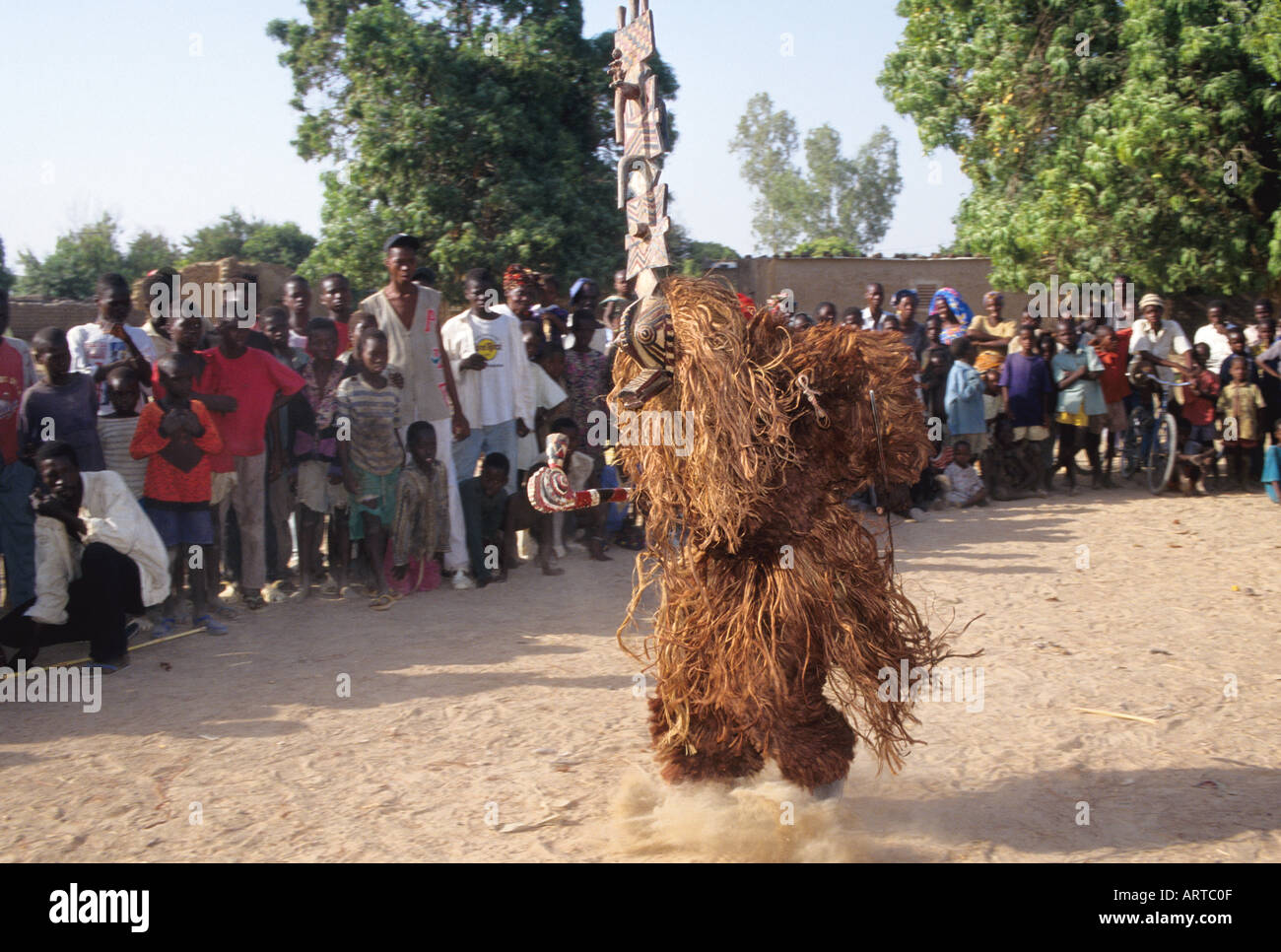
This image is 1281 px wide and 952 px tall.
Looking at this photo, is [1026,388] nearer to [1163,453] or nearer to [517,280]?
[1163,453]

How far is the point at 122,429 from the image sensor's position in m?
6.63

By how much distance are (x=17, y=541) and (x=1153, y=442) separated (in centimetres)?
976

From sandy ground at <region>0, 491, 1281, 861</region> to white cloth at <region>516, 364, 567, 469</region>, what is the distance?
1.36 metres

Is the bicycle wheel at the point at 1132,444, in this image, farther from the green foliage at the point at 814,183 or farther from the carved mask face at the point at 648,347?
the green foliage at the point at 814,183

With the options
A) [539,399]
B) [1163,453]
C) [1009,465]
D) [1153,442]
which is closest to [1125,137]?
[1153,442]

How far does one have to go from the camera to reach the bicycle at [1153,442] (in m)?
10.7

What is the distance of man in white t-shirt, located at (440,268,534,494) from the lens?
8016mm

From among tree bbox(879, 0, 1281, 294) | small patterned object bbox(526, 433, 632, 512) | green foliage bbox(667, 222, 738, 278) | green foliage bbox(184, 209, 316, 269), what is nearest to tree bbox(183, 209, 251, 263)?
green foliage bbox(184, 209, 316, 269)

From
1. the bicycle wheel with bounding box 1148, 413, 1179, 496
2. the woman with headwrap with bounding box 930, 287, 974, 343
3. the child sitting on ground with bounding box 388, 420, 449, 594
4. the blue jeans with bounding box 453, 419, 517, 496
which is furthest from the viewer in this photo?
the woman with headwrap with bounding box 930, 287, 974, 343

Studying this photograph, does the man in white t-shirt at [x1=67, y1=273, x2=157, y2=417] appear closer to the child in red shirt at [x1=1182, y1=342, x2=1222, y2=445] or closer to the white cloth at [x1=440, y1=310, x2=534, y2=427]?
the white cloth at [x1=440, y1=310, x2=534, y2=427]

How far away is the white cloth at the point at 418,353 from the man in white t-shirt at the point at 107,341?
4.88 ft

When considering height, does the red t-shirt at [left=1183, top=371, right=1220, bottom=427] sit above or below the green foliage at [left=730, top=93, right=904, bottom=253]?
below

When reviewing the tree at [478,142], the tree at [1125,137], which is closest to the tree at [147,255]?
the tree at [478,142]

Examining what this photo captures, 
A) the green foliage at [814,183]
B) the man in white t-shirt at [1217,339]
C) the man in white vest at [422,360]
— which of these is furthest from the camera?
the green foliage at [814,183]
